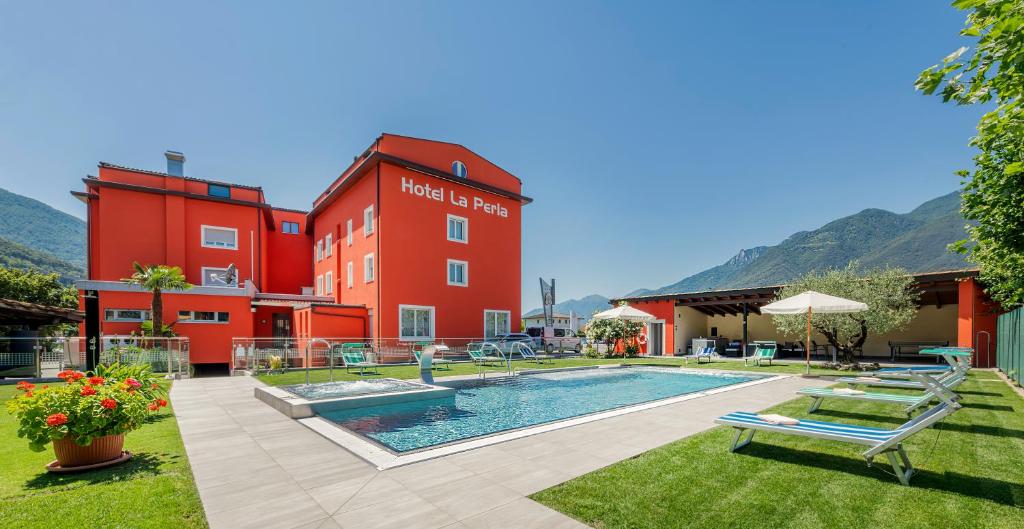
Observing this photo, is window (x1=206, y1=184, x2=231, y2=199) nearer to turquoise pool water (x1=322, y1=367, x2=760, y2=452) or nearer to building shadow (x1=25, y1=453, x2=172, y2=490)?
turquoise pool water (x1=322, y1=367, x2=760, y2=452)

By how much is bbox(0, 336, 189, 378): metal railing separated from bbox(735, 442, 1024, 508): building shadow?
590 inches

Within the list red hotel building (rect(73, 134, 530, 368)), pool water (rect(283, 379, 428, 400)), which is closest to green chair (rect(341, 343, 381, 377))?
pool water (rect(283, 379, 428, 400))

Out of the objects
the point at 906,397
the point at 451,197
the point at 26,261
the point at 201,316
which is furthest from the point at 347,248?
the point at 26,261

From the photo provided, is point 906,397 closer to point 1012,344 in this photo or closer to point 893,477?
point 893,477

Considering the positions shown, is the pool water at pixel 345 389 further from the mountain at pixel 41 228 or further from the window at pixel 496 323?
the mountain at pixel 41 228

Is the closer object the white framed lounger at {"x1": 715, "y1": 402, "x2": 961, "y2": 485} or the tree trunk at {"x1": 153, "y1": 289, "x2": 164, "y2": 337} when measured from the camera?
the white framed lounger at {"x1": 715, "y1": 402, "x2": 961, "y2": 485}

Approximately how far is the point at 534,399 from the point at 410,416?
130 inches

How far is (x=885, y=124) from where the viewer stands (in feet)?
76.4

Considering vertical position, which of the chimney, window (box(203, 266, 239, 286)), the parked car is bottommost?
the parked car

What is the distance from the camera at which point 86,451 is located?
175 inches

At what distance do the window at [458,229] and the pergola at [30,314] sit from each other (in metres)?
14.8

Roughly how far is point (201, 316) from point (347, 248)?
7.54 m

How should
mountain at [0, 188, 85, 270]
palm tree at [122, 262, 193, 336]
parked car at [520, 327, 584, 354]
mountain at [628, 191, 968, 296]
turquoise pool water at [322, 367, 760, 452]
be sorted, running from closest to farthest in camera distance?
1. turquoise pool water at [322, 367, 760, 452]
2. palm tree at [122, 262, 193, 336]
3. parked car at [520, 327, 584, 354]
4. mountain at [628, 191, 968, 296]
5. mountain at [0, 188, 85, 270]

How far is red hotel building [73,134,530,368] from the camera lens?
19016mm
